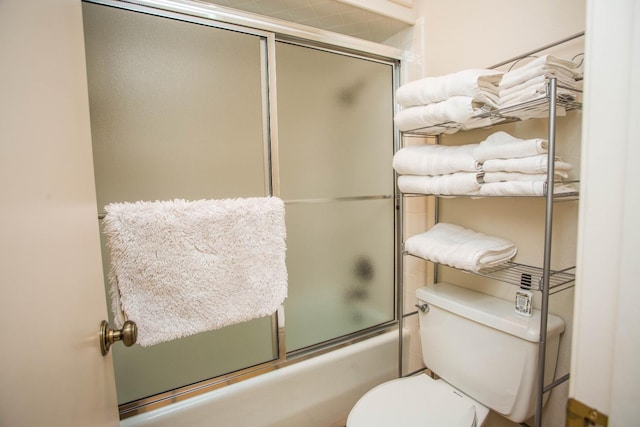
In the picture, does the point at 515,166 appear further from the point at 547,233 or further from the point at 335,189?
the point at 335,189

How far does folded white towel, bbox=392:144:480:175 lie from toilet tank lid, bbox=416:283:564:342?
20.9 inches

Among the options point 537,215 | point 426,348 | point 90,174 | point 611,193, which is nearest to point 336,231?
point 426,348

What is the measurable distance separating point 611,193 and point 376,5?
1359 millimetres

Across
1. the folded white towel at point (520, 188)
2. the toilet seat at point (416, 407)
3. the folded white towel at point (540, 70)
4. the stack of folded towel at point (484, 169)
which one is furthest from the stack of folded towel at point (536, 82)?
the toilet seat at point (416, 407)

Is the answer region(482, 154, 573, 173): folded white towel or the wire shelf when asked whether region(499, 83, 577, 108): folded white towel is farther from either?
the wire shelf

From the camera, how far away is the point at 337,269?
4.83 feet

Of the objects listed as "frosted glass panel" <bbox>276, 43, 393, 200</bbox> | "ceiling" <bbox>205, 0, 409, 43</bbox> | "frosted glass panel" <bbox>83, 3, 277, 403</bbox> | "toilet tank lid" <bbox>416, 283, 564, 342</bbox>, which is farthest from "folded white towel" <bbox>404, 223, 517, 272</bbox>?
"ceiling" <bbox>205, 0, 409, 43</bbox>

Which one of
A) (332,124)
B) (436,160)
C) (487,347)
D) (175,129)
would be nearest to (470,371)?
(487,347)

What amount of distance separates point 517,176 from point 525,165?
54 mm

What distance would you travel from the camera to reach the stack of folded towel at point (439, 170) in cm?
105

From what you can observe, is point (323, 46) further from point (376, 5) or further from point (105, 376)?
point (105, 376)

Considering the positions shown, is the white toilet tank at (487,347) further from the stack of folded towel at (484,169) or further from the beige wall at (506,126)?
the stack of folded towel at (484,169)

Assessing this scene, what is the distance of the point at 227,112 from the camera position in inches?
46.7

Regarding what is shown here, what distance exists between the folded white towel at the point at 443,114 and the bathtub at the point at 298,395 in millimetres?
1089
